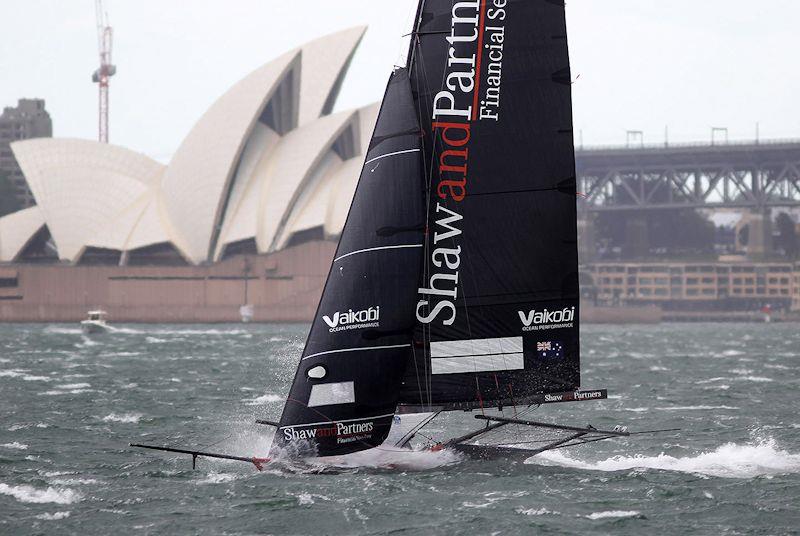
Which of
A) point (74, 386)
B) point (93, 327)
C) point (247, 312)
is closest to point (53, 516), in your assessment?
point (74, 386)

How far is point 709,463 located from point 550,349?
4259mm

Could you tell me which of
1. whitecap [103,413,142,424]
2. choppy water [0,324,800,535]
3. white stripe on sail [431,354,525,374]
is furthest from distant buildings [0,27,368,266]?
white stripe on sail [431,354,525,374]

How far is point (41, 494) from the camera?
57.3 feet

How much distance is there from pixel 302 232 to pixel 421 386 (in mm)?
76085

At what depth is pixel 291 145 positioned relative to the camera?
8606 centimetres

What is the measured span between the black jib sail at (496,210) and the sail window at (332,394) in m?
0.72

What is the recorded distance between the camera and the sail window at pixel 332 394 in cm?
1716

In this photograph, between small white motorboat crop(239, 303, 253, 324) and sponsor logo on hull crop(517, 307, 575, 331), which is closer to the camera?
sponsor logo on hull crop(517, 307, 575, 331)

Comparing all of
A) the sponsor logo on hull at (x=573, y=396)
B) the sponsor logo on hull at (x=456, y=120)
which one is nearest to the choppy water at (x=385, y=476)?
the sponsor logo on hull at (x=573, y=396)

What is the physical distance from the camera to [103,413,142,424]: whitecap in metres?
26.2

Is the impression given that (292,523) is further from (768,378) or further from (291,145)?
(291,145)

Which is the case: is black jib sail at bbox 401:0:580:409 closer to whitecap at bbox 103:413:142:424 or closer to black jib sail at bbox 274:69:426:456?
black jib sail at bbox 274:69:426:456

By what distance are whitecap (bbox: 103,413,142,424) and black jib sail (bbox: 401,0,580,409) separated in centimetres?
1033

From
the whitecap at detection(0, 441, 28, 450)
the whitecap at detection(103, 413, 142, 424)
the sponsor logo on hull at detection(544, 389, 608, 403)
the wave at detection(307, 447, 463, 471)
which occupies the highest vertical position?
the sponsor logo on hull at detection(544, 389, 608, 403)
